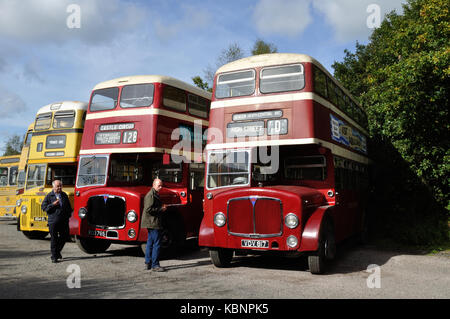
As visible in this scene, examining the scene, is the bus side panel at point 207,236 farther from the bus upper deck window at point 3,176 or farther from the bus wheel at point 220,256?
the bus upper deck window at point 3,176

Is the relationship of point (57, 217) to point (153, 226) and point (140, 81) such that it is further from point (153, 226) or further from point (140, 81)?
point (140, 81)

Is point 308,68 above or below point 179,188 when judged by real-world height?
above

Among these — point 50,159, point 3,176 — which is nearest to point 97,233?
point 50,159

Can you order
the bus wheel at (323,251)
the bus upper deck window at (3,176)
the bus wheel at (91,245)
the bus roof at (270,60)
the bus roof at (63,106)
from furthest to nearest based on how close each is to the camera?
the bus upper deck window at (3,176) → the bus roof at (63,106) → the bus wheel at (91,245) → the bus roof at (270,60) → the bus wheel at (323,251)

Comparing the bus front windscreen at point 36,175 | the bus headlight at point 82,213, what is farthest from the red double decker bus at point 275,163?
the bus front windscreen at point 36,175

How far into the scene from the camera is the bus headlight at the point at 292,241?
24.5 feet

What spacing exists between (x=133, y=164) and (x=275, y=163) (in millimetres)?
3722

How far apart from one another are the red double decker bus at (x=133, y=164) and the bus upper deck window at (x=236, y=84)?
69.2 inches

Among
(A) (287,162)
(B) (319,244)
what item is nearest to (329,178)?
(A) (287,162)

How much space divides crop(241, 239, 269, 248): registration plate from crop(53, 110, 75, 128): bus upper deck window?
7.58 meters

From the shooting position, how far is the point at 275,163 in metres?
9.07

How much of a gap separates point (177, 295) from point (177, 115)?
18.7ft

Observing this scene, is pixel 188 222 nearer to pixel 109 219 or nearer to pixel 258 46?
pixel 109 219

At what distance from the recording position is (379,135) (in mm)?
15641
